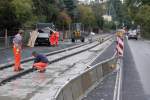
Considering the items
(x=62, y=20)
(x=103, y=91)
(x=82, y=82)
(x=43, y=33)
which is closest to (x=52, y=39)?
(x=43, y=33)

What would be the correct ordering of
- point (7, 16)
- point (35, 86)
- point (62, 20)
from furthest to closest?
point (62, 20) < point (7, 16) < point (35, 86)

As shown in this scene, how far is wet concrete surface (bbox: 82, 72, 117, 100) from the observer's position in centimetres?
1488

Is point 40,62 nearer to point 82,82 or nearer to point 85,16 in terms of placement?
point 82,82

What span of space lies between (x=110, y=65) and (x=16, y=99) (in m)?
9.50

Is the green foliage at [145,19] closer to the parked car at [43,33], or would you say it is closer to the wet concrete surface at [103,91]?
the parked car at [43,33]

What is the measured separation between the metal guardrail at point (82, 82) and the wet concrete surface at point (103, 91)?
24cm

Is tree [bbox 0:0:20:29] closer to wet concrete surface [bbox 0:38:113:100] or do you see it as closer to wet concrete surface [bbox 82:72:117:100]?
wet concrete surface [bbox 0:38:113:100]

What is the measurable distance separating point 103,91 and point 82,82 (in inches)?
39.8

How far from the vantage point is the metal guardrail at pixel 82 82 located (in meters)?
12.2

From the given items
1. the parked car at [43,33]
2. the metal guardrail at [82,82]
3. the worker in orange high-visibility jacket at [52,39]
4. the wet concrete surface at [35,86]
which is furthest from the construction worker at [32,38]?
the metal guardrail at [82,82]

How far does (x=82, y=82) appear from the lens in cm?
1572

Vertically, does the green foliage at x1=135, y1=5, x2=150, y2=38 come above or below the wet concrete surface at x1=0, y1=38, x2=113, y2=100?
below

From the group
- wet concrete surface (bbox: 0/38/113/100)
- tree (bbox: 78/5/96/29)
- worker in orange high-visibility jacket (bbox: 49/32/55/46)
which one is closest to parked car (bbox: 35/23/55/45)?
worker in orange high-visibility jacket (bbox: 49/32/55/46)

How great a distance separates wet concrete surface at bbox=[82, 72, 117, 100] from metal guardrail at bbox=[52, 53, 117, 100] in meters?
0.24
